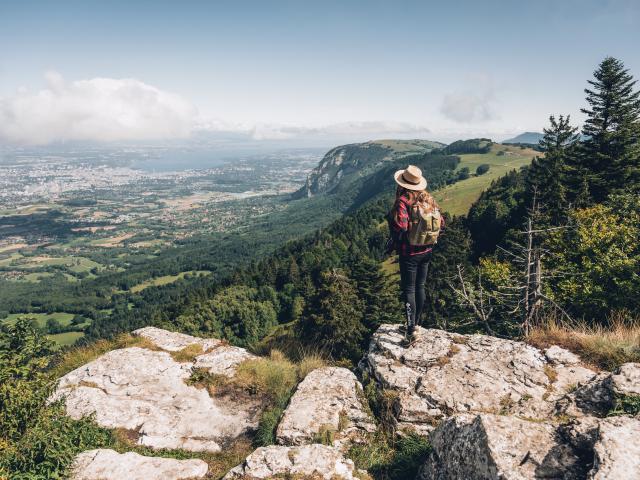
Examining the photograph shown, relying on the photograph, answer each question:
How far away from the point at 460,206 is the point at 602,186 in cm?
8644

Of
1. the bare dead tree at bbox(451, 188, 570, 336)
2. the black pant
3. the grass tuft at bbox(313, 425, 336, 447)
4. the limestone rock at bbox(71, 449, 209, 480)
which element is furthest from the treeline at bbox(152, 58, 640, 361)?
the limestone rock at bbox(71, 449, 209, 480)

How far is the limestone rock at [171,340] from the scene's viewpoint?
42.3 ft

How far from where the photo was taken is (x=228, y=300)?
98188 millimetres

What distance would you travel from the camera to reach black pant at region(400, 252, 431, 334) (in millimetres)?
10070

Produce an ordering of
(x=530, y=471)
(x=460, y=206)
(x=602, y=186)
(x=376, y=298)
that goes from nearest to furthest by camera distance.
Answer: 1. (x=530, y=471)
2. (x=602, y=186)
3. (x=376, y=298)
4. (x=460, y=206)

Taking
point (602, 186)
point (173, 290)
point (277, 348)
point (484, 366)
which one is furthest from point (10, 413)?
point (173, 290)

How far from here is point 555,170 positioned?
4819 cm

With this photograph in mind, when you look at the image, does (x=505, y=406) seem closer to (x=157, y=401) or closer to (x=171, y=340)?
(x=157, y=401)

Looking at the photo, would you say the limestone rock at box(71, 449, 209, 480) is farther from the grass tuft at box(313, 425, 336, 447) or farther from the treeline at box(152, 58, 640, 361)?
the treeline at box(152, 58, 640, 361)

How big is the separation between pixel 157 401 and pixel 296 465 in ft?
18.8

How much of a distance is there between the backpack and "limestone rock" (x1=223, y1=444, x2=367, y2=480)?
5.63 meters

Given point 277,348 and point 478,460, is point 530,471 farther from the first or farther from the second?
point 277,348

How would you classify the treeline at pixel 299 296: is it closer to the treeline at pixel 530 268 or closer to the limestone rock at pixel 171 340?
the treeline at pixel 530 268

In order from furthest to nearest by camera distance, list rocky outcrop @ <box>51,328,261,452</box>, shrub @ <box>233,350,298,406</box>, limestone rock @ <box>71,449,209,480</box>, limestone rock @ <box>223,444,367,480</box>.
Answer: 1. shrub @ <box>233,350,298,406</box>
2. rocky outcrop @ <box>51,328,261,452</box>
3. limestone rock @ <box>71,449,209,480</box>
4. limestone rock @ <box>223,444,367,480</box>
